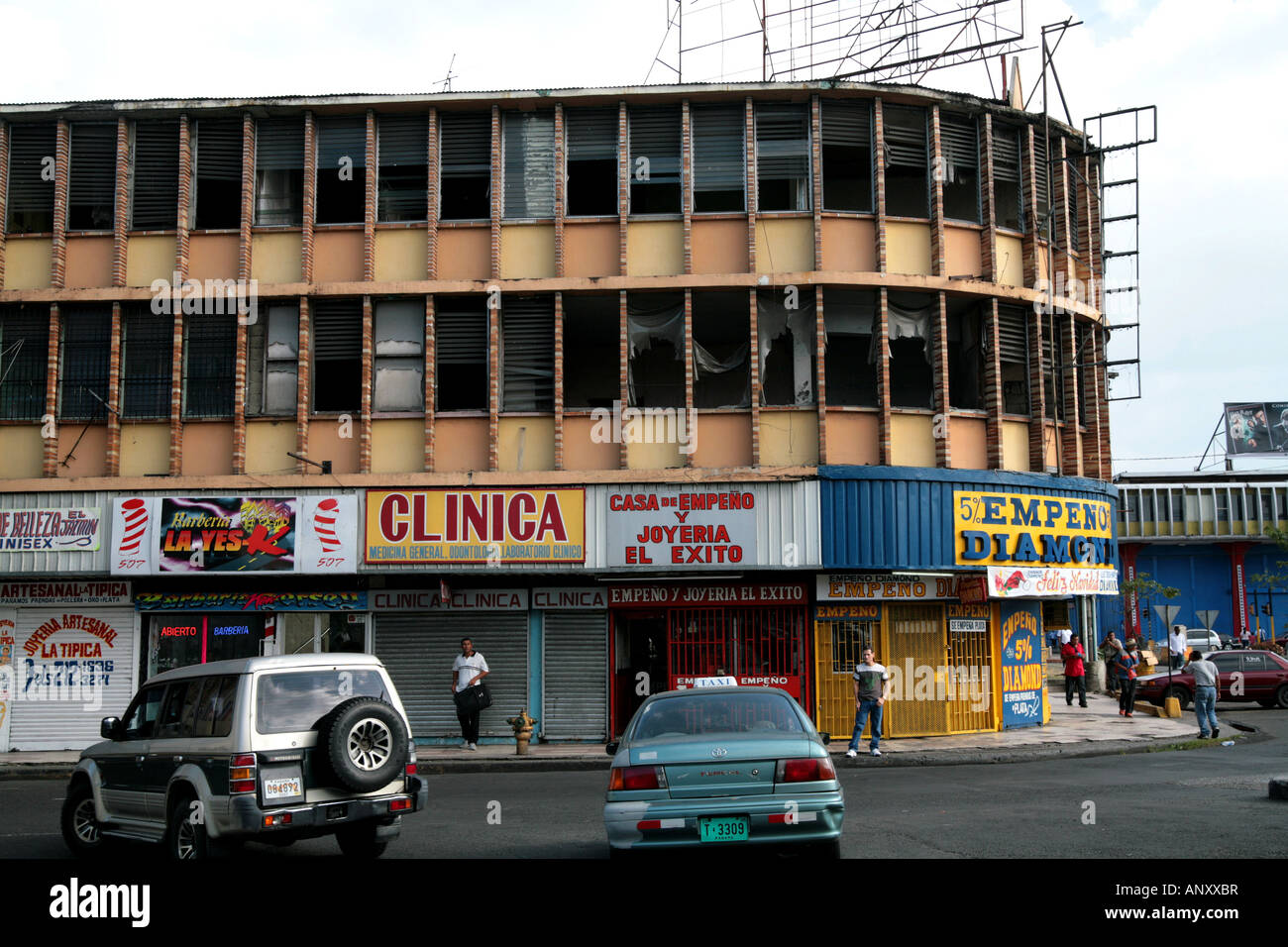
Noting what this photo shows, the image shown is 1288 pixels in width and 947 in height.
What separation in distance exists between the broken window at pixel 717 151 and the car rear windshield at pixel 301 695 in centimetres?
1365

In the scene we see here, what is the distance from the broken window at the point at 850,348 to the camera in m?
21.2

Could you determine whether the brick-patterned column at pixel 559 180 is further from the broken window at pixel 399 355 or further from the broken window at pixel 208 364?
the broken window at pixel 208 364

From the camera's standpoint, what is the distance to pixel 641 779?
27.6 ft

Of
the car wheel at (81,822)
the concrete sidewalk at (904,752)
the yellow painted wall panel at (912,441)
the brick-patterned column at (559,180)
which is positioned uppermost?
the brick-patterned column at (559,180)

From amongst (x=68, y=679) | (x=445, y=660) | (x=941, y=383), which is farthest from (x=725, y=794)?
(x=68, y=679)

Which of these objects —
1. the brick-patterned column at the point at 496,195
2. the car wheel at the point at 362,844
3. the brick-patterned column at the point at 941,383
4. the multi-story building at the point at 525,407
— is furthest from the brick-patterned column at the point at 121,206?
the brick-patterned column at the point at 941,383

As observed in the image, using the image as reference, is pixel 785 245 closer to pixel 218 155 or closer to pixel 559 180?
pixel 559 180

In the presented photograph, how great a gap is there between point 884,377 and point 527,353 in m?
6.43

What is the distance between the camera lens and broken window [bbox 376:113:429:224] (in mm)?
21734

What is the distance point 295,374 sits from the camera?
845 inches

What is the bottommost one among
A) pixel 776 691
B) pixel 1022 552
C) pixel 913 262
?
pixel 776 691

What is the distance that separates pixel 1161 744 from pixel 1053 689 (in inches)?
604
